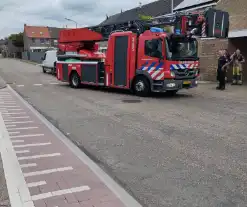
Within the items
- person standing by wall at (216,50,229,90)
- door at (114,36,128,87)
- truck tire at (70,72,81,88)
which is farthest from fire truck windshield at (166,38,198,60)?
truck tire at (70,72,81,88)

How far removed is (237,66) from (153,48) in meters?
6.03

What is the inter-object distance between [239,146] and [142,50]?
7.42 m

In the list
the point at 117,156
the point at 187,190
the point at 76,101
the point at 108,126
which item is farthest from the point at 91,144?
the point at 76,101

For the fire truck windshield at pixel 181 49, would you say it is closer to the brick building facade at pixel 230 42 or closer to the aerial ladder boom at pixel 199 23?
the aerial ladder boom at pixel 199 23

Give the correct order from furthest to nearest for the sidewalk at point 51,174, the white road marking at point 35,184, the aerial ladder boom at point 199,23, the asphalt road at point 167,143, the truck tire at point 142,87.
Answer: the truck tire at point 142,87
the aerial ladder boom at point 199,23
the white road marking at point 35,184
the asphalt road at point 167,143
the sidewalk at point 51,174

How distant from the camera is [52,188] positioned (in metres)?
4.13

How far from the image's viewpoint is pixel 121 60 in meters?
13.5

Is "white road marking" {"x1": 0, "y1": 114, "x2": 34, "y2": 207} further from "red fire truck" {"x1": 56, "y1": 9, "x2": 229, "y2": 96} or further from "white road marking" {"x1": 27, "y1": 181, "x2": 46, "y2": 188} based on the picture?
"red fire truck" {"x1": 56, "y1": 9, "x2": 229, "y2": 96}

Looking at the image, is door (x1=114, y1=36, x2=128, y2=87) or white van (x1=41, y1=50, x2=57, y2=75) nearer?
door (x1=114, y1=36, x2=128, y2=87)

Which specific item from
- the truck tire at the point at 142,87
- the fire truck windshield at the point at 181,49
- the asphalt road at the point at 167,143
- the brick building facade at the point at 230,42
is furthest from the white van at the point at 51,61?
the fire truck windshield at the point at 181,49

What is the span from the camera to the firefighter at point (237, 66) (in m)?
16.0

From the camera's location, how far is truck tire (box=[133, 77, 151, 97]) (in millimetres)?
12586

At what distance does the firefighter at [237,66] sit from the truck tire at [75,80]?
7.97m

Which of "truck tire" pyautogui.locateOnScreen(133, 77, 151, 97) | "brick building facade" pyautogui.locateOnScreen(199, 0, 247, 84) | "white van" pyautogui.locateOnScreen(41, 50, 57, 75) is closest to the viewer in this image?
"truck tire" pyautogui.locateOnScreen(133, 77, 151, 97)
